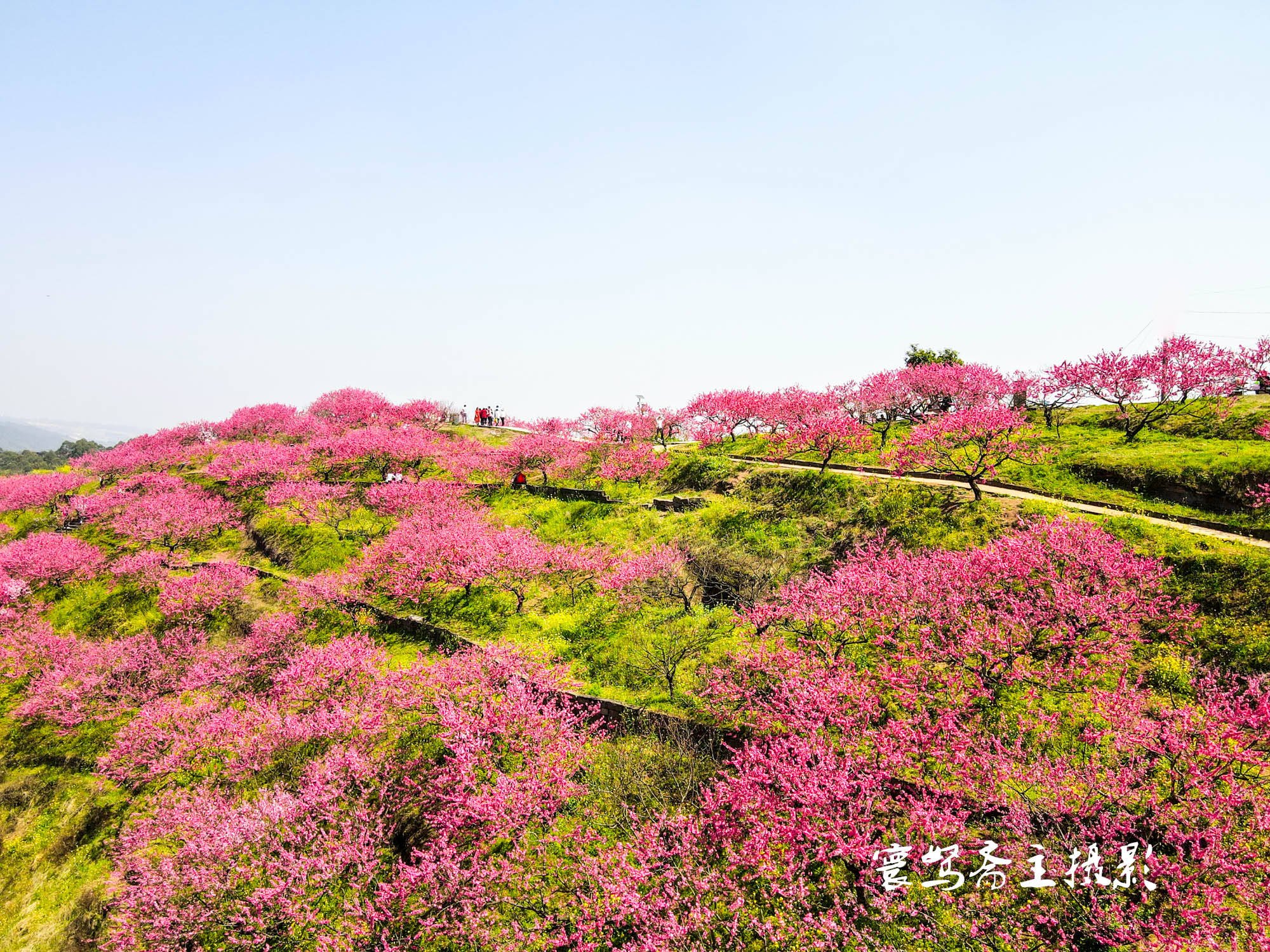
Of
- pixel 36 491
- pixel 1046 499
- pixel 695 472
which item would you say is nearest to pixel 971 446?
pixel 1046 499

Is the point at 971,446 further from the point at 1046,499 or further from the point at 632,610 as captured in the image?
the point at 632,610

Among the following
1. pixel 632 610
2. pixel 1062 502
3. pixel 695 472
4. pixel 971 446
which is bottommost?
pixel 632 610

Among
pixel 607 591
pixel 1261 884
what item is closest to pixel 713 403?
pixel 607 591

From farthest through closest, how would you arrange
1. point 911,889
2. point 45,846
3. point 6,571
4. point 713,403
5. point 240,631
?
1. point 713,403
2. point 6,571
3. point 240,631
4. point 45,846
5. point 911,889

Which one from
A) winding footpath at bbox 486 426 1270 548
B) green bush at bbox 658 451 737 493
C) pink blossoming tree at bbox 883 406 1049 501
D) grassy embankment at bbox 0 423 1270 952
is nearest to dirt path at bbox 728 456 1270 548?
winding footpath at bbox 486 426 1270 548

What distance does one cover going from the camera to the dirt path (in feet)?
69.1

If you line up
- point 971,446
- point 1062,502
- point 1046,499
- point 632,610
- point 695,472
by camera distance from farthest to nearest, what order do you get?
1. point 695,472
2. point 971,446
3. point 1046,499
4. point 632,610
5. point 1062,502

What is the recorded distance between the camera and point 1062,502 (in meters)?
26.8

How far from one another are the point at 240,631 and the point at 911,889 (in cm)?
3685

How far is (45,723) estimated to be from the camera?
2600 centimetres

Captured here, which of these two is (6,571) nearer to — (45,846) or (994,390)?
(45,846)

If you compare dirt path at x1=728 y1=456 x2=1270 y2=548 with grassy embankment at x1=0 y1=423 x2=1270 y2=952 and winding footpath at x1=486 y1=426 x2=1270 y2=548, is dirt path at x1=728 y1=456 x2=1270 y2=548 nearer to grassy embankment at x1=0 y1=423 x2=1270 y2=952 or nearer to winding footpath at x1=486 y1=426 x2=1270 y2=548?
winding footpath at x1=486 y1=426 x2=1270 y2=548

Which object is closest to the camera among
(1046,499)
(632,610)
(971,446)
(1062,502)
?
(1062,502)

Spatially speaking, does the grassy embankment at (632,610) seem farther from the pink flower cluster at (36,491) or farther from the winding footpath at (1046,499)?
the pink flower cluster at (36,491)
